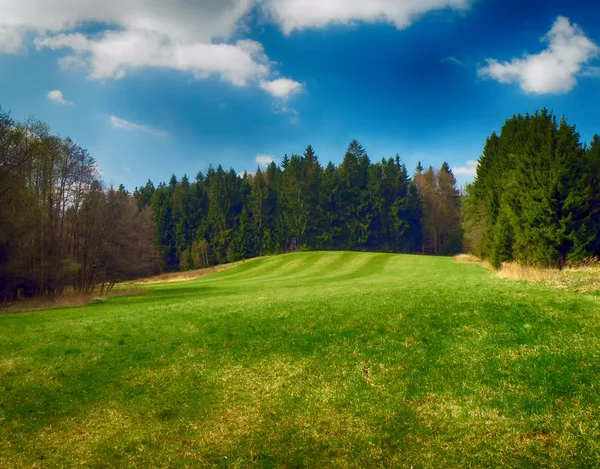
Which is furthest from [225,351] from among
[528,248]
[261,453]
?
[528,248]

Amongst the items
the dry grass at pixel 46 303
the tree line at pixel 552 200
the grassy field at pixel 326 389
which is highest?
the tree line at pixel 552 200

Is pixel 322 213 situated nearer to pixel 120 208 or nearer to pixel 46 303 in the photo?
pixel 120 208

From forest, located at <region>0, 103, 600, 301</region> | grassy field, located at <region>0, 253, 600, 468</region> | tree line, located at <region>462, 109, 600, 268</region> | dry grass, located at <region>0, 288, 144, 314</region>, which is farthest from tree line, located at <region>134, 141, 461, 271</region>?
grassy field, located at <region>0, 253, 600, 468</region>

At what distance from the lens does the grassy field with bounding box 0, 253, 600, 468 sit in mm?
7598

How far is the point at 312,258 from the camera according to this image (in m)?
69.1

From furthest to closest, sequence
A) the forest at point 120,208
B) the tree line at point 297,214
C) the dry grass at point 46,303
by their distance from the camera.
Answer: the tree line at point 297,214, the forest at point 120,208, the dry grass at point 46,303

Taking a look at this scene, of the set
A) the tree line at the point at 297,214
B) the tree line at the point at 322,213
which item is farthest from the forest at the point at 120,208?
the tree line at the point at 322,213

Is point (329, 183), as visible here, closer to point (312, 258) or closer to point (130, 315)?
point (312, 258)

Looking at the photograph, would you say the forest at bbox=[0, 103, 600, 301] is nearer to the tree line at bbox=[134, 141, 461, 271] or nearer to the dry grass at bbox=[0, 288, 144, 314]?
the dry grass at bbox=[0, 288, 144, 314]

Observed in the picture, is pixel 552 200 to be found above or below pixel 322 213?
below

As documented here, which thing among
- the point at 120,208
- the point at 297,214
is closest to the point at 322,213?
the point at 297,214

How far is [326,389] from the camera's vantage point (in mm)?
10281

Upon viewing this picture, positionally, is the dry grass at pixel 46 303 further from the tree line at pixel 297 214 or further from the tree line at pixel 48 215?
the tree line at pixel 297 214

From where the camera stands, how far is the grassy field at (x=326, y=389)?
7.60 metres
